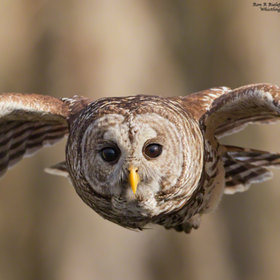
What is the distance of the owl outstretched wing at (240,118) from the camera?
529cm

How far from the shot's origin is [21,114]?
6.03m

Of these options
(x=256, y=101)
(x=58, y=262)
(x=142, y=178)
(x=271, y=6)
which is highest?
(x=271, y=6)

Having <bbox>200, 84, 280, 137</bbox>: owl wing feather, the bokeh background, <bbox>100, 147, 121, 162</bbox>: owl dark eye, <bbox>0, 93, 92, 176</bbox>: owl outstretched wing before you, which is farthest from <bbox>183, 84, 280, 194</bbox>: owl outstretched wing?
the bokeh background

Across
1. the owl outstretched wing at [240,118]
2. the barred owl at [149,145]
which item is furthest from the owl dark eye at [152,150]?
the owl outstretched wing at [240,118]

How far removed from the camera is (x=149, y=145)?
16.2 ft

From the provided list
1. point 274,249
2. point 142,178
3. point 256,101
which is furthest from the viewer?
point 274,249

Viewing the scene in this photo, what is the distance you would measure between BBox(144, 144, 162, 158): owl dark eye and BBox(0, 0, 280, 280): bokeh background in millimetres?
4653

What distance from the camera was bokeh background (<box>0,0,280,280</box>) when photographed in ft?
31.5

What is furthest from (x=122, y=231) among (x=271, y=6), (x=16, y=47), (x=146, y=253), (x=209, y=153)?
(x=209, y=153)

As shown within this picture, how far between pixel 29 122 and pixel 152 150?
77.4 inches

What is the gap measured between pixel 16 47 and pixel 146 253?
334 centimetres

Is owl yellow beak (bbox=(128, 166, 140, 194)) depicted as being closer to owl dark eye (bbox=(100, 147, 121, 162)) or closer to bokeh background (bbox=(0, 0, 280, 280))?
owl dark eye (bbox=(100, 147, 121, 162))

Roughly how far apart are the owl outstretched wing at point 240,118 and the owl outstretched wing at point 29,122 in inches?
42.5

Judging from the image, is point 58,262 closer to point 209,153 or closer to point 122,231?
point 122,231
